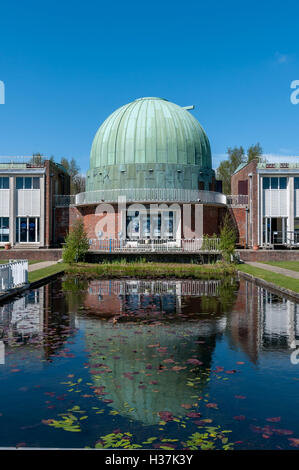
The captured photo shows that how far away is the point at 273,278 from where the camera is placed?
18.1 meters

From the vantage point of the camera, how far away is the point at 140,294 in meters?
15.4

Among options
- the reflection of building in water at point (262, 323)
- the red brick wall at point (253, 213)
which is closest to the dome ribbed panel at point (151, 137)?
the red brick wall at point (253, 213)

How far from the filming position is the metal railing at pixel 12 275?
14180 millimetres

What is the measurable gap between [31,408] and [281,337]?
17.6 feet

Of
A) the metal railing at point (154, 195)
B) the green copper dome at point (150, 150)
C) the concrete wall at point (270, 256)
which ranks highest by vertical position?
the green copper dome at point (150, 150)

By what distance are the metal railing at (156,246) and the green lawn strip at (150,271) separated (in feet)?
14.9

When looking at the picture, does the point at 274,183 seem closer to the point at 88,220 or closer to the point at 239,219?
the point at 239,219

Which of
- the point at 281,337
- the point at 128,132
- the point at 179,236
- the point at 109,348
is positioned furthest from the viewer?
the point at 128,132

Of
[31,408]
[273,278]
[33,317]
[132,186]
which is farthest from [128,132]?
[31,408]

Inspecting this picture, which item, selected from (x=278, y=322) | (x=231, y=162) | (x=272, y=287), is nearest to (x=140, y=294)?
(x=272, y=287)

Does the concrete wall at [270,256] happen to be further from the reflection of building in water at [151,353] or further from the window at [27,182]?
the window at [27,182]

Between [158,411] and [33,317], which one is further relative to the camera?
[33,317]

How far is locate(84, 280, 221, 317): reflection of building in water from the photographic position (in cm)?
1240
